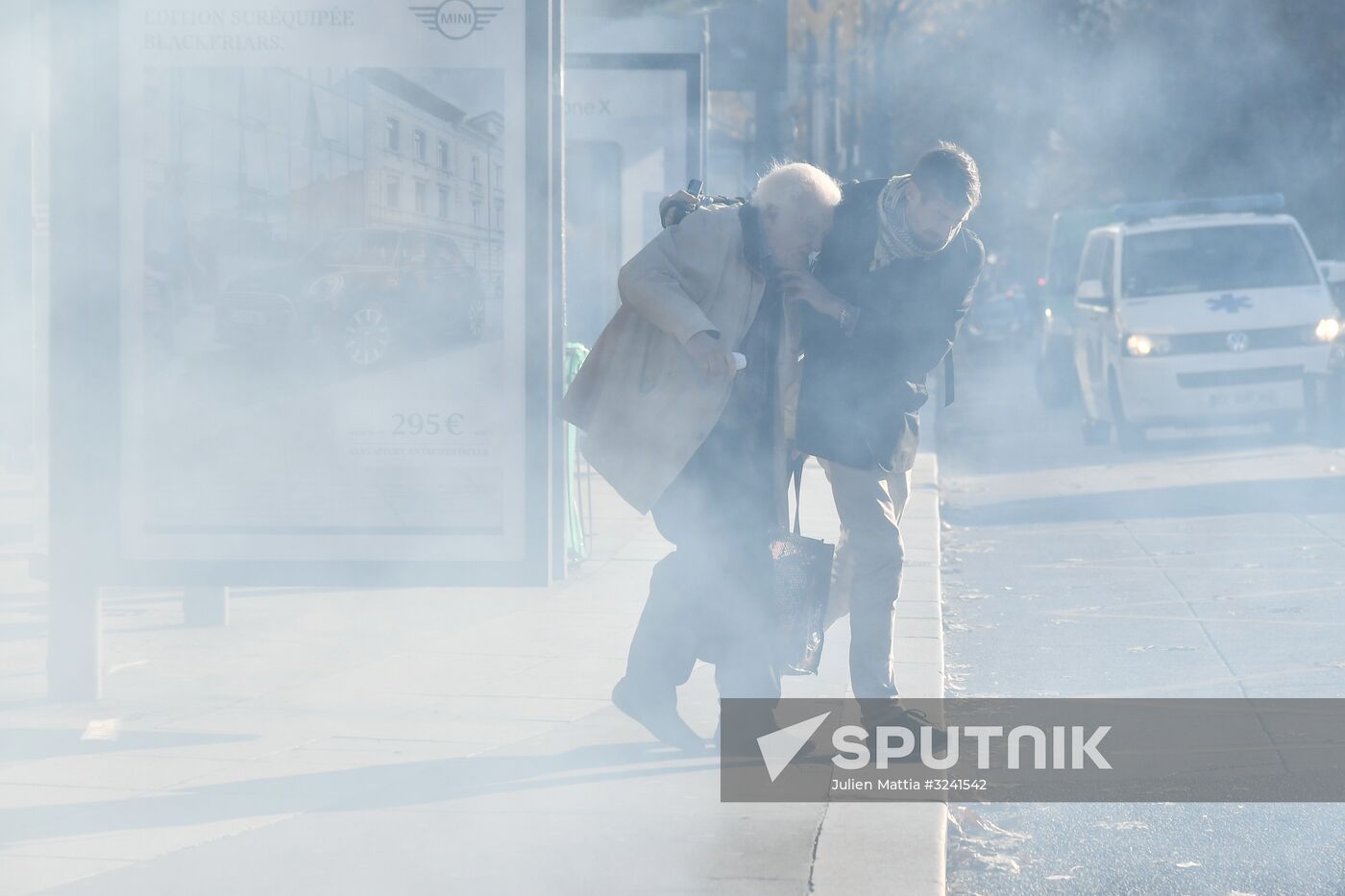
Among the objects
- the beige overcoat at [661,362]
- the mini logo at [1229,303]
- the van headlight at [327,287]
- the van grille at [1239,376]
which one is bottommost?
the beige overcoat at [661,362]

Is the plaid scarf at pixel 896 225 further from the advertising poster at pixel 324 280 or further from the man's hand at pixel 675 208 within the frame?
the advertising poster at pixel 324 280

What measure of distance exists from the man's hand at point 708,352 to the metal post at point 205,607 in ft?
10.8

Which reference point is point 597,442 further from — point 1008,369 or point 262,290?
point 1008,369

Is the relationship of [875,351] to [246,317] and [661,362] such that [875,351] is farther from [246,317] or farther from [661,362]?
[246,317]

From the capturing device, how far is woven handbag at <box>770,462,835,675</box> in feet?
17.0

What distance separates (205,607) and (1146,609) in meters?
4.10

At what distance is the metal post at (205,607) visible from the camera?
7422mm

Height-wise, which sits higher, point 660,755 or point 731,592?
point 731,592

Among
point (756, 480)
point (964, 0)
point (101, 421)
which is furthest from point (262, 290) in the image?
point (964, 0)

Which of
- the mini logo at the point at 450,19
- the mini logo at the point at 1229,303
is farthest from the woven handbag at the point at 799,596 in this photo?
the mini logo at the point at 1229,303

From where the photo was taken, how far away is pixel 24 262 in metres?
13.8

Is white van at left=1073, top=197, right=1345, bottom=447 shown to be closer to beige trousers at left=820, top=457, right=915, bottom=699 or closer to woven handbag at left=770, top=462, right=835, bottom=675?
beige trousers at left=820, top=457, right=915, bottom=699

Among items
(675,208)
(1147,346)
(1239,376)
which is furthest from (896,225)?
(1239,376)

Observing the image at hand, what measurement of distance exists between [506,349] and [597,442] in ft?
3.24
